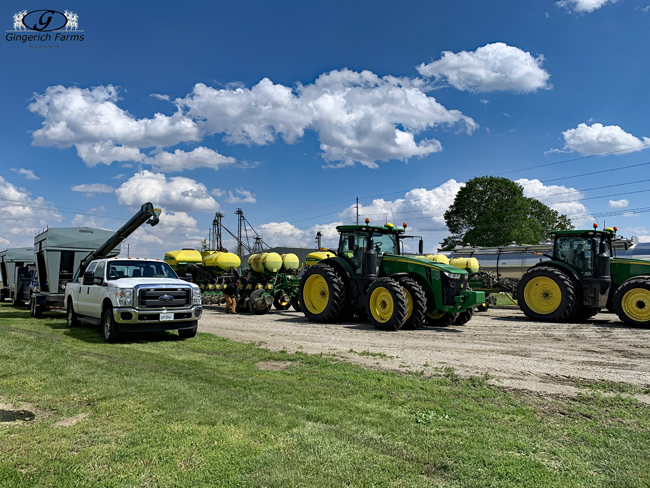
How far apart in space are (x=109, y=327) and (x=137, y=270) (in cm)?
173

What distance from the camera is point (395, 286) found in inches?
488

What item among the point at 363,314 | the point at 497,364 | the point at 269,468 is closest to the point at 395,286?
the point at 363,314

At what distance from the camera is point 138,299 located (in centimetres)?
1009

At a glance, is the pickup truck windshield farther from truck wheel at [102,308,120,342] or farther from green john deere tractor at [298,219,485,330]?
green john deere tractor at [298,219,485,330]

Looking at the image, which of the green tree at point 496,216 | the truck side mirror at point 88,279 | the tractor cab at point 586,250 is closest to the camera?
the truck side mirror at point 88,279

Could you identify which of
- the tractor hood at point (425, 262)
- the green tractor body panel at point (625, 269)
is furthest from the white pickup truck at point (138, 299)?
the green tractor body panel at point (625, 269)

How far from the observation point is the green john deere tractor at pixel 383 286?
1253cm

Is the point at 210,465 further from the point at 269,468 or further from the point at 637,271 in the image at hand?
the point at 637,271

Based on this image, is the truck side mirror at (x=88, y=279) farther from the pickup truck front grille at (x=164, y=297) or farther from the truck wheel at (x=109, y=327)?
the pickup truck front grille at (x=164, y=297)

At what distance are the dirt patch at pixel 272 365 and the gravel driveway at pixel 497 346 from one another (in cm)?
121

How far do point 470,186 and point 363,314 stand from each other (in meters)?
36.3

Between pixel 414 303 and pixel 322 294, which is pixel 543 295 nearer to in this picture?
pixel 414 303

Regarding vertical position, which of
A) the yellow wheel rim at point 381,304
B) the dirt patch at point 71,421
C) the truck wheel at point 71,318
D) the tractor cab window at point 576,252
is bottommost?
the dirt patch at point 71,421

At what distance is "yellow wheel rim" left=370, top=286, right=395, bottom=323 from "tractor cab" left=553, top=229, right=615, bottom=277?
6496mm
